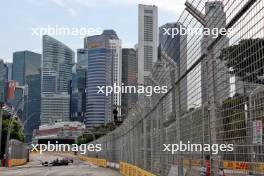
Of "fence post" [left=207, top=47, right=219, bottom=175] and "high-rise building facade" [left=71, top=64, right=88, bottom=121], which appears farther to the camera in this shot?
"high-rise building facade" [left=71, top=64, right=88, bottom=121]

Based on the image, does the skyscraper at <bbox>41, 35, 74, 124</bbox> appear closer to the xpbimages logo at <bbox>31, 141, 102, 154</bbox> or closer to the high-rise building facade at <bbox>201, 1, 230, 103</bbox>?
the xpbimages logo at <bbox>31, 141, 102, 154</bbox>

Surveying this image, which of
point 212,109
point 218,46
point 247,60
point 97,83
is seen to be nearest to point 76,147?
point 97,83

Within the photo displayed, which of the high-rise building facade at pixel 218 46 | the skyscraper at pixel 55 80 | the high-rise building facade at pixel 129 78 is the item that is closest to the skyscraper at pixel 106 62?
the high-rise building facade at pixel 129 78

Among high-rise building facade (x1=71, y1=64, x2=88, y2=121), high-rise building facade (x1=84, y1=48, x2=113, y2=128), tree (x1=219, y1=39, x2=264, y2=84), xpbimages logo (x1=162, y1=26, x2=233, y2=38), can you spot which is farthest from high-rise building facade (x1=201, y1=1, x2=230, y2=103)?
high-rise building facade (x1=71, y1=64, x2=88, y2=121)

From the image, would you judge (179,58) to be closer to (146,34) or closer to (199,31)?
(199,31)

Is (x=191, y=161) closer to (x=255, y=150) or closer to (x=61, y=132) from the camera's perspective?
(x=255, y=150)
